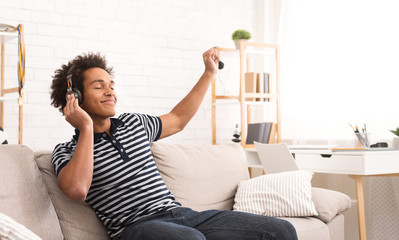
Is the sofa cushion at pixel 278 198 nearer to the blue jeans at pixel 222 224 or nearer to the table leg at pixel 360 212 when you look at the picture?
the blue jeans at pixel 222 224

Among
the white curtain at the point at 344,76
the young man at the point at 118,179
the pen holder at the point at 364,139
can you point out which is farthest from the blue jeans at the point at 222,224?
the white curtain at the point at 344,76

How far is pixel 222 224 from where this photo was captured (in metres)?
1.80

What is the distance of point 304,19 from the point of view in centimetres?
418

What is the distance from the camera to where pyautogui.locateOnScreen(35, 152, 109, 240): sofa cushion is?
1.82 m

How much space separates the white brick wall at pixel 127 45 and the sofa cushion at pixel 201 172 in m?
1.73

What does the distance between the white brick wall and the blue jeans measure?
86.9 inches

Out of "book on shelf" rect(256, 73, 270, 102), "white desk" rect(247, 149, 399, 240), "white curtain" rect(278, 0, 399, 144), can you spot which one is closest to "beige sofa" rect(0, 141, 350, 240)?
"white desk" rect(247, 149, 399, 240)

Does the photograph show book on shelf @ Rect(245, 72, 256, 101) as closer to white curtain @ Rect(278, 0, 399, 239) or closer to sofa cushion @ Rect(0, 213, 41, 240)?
white curtain @ Rect(278, 0, 399, 239)

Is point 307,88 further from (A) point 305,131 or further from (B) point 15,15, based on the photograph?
(B) point 15,15

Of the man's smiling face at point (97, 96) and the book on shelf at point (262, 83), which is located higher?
→ the book on shelf at point (262, 83)

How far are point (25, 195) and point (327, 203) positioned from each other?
1389 millimetres

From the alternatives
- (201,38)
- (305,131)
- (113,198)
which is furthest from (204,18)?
(113,198)

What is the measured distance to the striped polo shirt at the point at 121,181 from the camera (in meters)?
1.75

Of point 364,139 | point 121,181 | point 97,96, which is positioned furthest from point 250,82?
point 121,181
